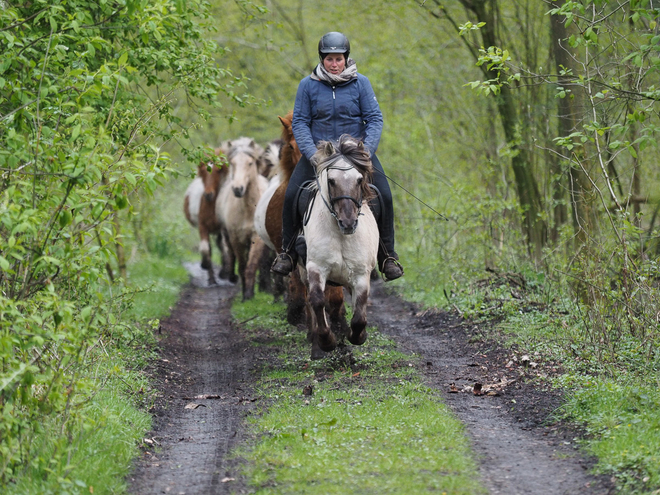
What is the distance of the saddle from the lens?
313 inches

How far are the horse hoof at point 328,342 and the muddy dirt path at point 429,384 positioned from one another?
786mm

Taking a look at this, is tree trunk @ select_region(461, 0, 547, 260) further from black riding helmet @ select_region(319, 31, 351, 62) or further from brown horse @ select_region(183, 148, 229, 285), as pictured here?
A: brown horse @ select_region(183, 148, 229, 285)

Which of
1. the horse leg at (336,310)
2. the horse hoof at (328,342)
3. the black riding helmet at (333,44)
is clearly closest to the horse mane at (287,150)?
the black riding helmet at (333,44)

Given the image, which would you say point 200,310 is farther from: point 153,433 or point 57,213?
point 57,213

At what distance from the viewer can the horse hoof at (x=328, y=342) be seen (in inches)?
299

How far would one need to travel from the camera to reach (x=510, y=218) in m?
12.9

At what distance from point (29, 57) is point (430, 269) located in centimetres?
828

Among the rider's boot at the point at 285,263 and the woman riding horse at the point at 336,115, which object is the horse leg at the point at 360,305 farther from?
the rider's boot at the point at 285,263

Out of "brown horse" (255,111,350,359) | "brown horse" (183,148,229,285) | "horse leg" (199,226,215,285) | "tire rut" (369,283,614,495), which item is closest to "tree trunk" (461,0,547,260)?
"tire rut" (369,283,614,495)

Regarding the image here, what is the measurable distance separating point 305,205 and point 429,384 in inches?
88.2

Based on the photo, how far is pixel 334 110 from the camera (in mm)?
8164

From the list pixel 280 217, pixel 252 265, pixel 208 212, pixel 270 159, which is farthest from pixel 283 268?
pixel 208 212

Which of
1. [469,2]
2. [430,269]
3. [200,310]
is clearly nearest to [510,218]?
[430,269]

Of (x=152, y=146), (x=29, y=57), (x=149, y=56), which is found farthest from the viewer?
(x=149, y=56)
